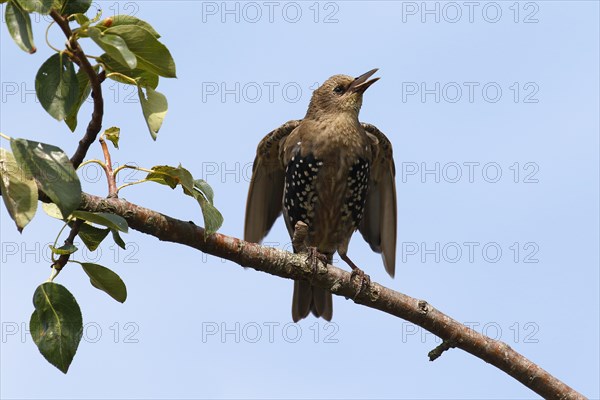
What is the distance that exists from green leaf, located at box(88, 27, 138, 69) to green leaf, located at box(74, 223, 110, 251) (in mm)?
905

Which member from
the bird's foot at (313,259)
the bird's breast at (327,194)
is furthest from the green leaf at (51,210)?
the bird's breast at (327,194)

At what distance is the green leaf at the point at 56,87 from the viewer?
9.72 feet

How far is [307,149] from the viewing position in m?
7.29

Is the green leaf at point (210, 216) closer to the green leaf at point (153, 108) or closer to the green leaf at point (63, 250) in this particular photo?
the green leaf at point (153, 108)

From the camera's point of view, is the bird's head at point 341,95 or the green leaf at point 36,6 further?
the bird's head at point 341,95

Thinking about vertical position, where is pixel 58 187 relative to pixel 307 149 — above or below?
below

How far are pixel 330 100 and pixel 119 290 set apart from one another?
4521mm

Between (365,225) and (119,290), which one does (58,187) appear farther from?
(365,225)

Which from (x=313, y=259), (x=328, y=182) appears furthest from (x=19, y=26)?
(x=328, y=182)

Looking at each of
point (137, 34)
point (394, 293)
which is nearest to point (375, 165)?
point (394, 293)

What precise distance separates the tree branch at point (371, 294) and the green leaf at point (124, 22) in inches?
35.6

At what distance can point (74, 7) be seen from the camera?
3084 millimetres

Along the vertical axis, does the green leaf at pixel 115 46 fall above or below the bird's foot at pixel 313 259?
above

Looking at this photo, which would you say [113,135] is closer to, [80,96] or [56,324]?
[80,96]
